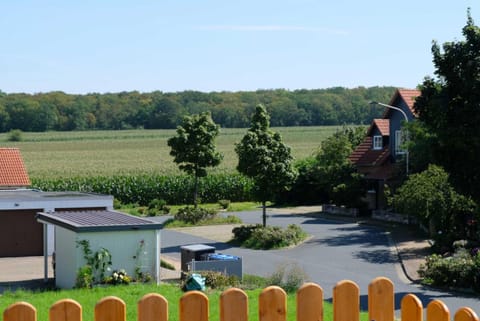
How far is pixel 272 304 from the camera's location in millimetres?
4441

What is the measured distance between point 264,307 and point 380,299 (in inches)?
33.7

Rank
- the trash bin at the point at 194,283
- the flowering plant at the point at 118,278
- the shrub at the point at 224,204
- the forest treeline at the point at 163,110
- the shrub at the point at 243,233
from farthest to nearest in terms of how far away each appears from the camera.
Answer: the forest treeline at the point at 163,110 < the shrub at the point at 224,204 < the shrub at the point at 243,233 < the flowering plant at the point at 118,278 < the trash bin at the point at 194,283

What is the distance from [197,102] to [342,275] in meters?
133

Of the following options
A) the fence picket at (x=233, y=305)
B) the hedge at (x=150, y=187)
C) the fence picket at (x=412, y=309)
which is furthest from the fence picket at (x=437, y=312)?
the hedge at (x=150, y=187)

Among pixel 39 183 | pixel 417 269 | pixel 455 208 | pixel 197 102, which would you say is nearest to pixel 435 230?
pixel 455 208

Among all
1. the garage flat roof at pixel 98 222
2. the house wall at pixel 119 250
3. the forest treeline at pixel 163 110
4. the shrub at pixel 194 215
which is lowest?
the shrub at pixel 194 215

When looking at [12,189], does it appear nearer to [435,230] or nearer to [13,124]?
[435,230]

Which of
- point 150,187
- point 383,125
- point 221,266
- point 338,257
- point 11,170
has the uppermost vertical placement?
point 383,125

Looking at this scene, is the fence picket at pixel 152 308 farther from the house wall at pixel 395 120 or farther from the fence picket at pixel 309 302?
the house wall at pixel 395 120

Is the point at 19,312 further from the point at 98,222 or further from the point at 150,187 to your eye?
the point at 150,187

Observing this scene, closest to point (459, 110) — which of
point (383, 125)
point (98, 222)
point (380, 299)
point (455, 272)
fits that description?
point (455, 272)

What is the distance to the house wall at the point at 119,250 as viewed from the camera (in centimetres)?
2388

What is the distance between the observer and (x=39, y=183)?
5588 cm

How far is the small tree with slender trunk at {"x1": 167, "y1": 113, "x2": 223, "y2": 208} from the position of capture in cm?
4528
